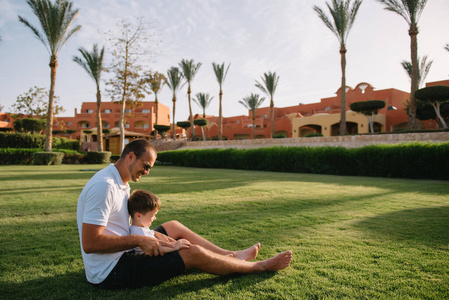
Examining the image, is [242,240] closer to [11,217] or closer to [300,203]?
[300,203]

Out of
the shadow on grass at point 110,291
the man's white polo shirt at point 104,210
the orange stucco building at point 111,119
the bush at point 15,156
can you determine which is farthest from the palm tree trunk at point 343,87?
the orange stucco building at point 111,119

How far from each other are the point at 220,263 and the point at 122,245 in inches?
30.4

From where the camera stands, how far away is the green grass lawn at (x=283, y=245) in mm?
2145

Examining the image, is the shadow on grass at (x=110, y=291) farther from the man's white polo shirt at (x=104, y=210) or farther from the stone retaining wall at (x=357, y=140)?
Result: the stone retaining wall at (x=357, y=140)

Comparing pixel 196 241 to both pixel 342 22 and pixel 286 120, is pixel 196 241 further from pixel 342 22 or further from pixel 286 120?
pixel 286 120

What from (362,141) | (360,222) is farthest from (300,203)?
(362,141)

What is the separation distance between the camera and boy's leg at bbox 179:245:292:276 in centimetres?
213

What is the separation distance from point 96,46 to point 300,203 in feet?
88.8

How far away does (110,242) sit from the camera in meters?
1.95

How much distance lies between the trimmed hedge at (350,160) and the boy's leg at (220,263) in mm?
11926

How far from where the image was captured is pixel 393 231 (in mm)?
3742

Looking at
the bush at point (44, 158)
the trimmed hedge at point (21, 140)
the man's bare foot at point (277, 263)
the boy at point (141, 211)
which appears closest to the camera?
the boy at point (141, 211)

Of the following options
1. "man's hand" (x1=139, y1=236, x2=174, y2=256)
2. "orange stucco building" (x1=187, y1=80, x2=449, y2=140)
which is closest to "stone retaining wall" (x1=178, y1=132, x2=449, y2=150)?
"orange stucco building" (x1=187, y1=80, x2=449, y2=140)

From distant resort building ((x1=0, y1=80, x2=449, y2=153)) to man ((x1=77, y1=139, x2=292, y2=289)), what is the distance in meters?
25.9
